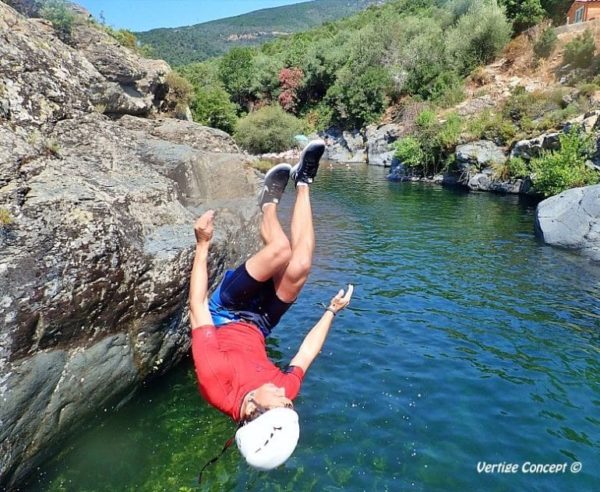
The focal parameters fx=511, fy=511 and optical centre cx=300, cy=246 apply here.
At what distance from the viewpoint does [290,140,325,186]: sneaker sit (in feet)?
22.5

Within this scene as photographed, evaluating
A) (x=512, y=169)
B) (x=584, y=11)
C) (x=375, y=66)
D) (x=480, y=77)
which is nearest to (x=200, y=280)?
(x=512, y=169)

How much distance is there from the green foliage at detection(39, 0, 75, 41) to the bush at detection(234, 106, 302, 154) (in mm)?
54717

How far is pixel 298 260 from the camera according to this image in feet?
19.9

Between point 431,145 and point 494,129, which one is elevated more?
point 494,129

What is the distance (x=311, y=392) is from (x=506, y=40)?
60.1m

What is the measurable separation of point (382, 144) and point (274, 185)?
53.5m

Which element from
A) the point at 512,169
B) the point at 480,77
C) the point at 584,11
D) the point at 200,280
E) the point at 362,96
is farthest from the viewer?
the point at 362,96

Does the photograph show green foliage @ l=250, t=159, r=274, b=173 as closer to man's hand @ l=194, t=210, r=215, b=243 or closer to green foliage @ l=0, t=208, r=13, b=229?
green foliage @ l=0, t=208, r=13, b=229

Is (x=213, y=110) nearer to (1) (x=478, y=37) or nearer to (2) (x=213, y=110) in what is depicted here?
(2) (x=213, y=110)

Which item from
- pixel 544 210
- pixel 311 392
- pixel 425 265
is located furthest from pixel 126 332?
pixel 544 210

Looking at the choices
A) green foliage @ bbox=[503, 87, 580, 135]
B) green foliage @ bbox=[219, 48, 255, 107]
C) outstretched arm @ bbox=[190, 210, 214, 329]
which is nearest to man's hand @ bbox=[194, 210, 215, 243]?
outstretched arm @ bbox=[190, 210, 214, 329]

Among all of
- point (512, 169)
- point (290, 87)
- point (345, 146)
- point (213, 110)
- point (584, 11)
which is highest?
point (584, 11)

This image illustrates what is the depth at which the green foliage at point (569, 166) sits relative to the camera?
2536 centimetres

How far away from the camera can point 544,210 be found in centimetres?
2136
